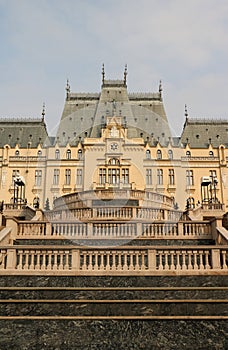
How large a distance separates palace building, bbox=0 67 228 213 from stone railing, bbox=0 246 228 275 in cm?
4420

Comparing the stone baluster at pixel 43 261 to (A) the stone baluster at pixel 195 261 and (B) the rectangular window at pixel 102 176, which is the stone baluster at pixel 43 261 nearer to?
(A) the stone baluster at pixel 195 261

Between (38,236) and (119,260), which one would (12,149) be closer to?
(38,236)

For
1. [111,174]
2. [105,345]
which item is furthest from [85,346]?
[111,174]

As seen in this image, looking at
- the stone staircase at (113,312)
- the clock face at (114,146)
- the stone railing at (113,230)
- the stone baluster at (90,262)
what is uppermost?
the clock face at (114,146)

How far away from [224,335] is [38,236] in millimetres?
10165

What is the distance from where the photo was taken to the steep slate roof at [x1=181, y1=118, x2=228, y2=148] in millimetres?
67562

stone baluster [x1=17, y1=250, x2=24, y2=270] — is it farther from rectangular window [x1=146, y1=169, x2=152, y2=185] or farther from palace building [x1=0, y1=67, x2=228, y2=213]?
rectangular window [x1=146, y1=169, x2=152, y2=185]

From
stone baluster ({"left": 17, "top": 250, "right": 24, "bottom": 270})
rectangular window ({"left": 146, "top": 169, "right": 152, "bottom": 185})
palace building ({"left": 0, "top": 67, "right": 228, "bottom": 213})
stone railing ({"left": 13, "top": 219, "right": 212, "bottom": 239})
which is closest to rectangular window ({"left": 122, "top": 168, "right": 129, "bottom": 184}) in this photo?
palace building ({"left": 0, "top": 67, "right": 228, "bottom": 213})

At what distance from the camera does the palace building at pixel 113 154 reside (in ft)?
200

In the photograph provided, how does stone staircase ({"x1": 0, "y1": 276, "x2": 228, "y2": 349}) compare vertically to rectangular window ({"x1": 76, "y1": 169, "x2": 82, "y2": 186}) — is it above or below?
below

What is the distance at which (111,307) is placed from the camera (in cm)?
1077

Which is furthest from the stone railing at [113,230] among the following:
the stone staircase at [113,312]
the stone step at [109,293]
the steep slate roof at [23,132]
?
the steep slate roof at [23,132]

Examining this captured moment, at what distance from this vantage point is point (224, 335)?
9906 mm

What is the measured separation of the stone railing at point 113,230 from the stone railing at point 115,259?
4354 millimetres
